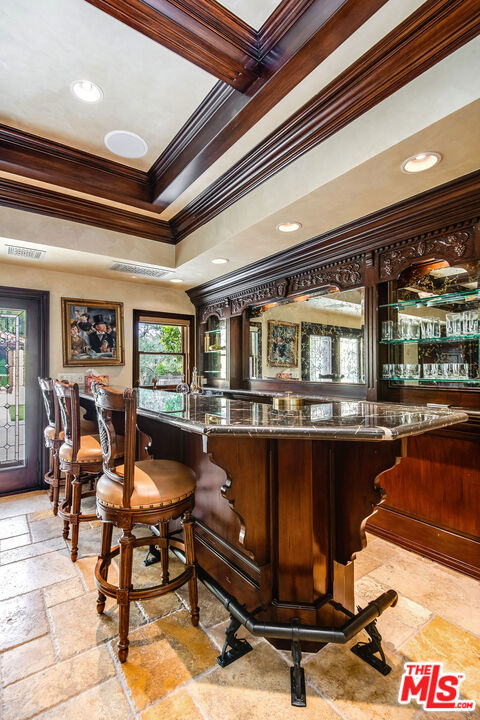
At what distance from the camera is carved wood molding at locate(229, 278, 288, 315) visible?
12.4 feet

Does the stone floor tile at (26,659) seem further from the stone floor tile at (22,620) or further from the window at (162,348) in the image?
the window at (162,348)

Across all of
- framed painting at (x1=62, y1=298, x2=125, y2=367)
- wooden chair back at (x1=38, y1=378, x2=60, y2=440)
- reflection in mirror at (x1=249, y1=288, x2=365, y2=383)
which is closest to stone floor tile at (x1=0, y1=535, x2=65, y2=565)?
wooden chair back at (x1=38, y1=378, x2=60, y2=440)

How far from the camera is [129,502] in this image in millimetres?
Answer: 1584

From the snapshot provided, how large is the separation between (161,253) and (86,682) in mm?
3634

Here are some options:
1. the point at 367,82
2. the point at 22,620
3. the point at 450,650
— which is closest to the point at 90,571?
the point at 22,620

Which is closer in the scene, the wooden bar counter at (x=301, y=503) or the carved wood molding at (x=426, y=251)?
the wooden bar counter at (x=301, y=503)

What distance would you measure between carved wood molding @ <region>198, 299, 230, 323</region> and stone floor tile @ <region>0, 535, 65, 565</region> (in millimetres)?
3124

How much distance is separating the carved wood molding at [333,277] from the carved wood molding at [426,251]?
23cm

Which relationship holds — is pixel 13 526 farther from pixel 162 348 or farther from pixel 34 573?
pixel 162 348

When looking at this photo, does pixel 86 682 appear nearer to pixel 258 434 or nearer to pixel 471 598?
pixel 258 434

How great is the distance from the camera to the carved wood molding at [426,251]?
2268 mm

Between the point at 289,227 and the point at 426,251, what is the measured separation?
1.06 metres

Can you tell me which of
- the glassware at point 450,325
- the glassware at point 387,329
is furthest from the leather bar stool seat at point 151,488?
the glassware at point 450,325

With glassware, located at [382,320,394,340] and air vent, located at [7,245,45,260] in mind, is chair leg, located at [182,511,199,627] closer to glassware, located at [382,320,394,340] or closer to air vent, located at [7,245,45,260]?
glassware, located at [382,320,394,340]
